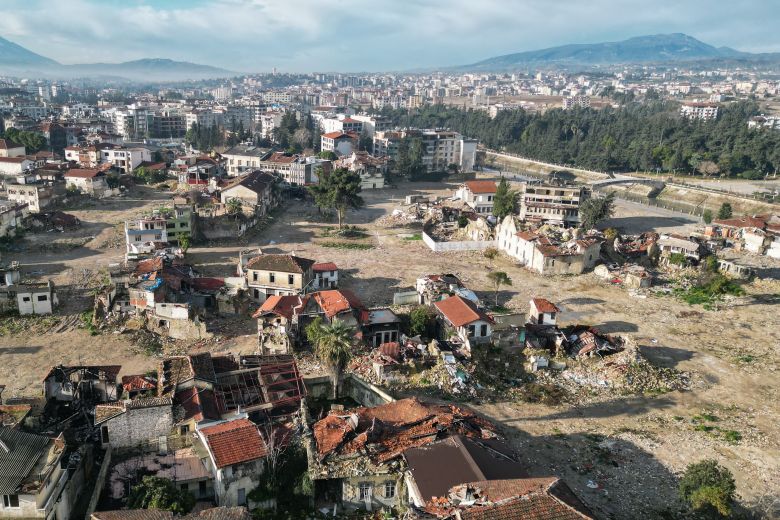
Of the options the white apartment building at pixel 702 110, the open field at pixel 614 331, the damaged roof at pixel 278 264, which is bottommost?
the open field at pixel 614 331

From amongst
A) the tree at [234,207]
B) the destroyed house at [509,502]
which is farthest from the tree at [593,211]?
the destroyed house at [509,502]

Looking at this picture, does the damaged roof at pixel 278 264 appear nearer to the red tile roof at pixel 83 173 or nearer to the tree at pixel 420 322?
the tree at pixel 420 322

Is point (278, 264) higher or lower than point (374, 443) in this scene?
higher

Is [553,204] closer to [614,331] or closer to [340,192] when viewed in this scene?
[340,192]

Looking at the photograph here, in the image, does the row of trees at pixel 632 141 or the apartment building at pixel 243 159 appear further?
the row of trees at pixel 632 141

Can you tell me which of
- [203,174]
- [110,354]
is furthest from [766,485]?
[203,174]

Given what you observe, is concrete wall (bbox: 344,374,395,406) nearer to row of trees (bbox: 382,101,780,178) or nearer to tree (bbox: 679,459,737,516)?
tree (bbox: 679,459,737,516)

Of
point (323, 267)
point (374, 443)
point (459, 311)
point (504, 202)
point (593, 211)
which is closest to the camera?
point (374, 443)

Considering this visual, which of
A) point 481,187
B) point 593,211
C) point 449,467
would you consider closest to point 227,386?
point 449,467
